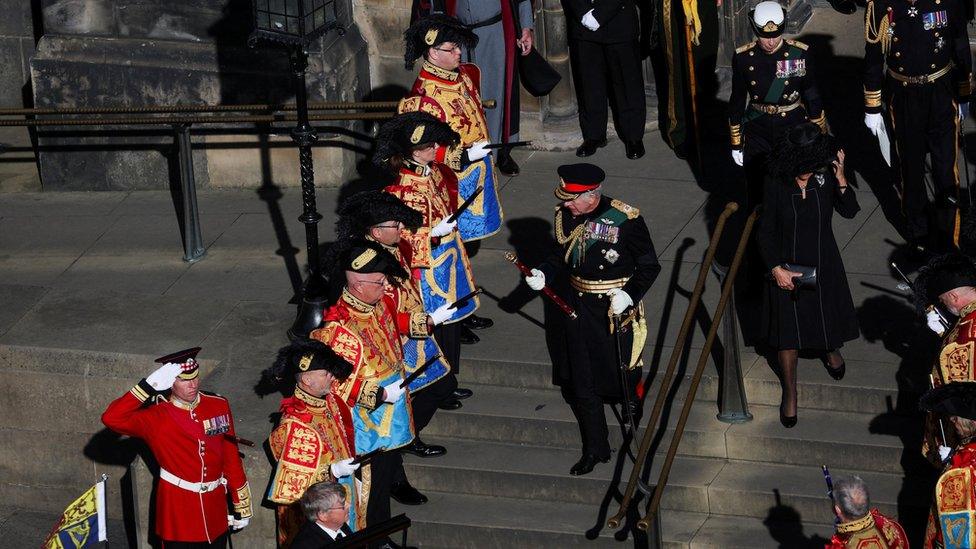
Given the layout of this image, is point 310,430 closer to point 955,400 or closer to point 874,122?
point 955,400

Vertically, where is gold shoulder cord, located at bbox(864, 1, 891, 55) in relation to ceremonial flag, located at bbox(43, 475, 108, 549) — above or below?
above

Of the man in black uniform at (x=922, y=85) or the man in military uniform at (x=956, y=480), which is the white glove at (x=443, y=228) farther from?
the man in military uniform at (x=956, y=480)

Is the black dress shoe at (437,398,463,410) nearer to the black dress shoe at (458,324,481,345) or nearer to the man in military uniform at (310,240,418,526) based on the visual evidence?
the black dress shoe at (458,324,481,345)

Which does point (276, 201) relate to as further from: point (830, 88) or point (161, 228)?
point (830, 88)

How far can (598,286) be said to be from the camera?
1239 centimetres

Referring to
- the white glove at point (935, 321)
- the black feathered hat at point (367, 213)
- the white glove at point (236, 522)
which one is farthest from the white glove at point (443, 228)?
the white glove at point (935, 321)

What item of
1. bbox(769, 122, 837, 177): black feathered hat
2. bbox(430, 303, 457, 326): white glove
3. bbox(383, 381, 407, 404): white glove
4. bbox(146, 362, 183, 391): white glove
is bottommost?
bbox(383, 381, 407, 404): white glove

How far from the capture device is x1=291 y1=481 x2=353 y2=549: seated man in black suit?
10.4 metres

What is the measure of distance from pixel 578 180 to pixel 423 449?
2010 millimetres

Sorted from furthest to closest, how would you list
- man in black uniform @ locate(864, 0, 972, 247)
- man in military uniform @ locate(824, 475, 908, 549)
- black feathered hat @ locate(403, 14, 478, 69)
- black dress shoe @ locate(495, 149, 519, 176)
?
black dress shoe @ locate(495, 149, 519, 176), man in black uniform @ locate(864, 0, 972, 247), black feathered hat @ locate(403, 14, 478, 69), man in military uniform @ locate(824, 475, 908, 549)

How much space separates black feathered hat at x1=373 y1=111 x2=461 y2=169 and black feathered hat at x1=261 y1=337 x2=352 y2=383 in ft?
6.40

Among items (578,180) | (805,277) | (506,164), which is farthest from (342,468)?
(506,164)

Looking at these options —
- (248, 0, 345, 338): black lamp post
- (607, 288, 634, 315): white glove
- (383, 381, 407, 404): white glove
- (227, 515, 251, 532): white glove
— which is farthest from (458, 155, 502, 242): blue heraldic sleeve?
(227, 515, 251, 532): white glove

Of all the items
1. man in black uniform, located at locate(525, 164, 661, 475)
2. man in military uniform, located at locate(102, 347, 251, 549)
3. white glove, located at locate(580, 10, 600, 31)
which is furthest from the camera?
white glove, located at locate(580, 10, 600, 31)
